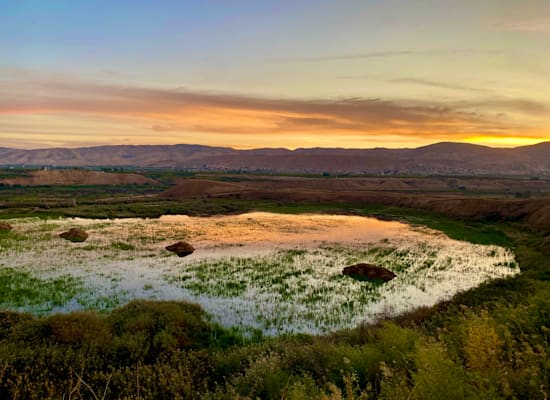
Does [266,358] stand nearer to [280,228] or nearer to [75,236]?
[75,236]

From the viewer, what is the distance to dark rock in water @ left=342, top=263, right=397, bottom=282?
2551 centimetres

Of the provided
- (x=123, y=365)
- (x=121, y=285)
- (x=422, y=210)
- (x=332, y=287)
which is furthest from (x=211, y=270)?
(x=422, y=210)

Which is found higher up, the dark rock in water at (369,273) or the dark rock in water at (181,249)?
the dark rock in water at (369,273)

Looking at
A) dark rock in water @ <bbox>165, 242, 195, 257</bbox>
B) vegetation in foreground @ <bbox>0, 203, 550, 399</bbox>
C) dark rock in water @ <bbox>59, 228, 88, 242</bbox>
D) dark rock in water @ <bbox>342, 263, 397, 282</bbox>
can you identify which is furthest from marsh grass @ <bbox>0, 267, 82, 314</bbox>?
dark rock in water @ <bbox>342, 263, 397, 282</bbox>

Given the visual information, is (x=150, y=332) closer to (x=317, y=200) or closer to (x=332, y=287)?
(x=332, y=287)

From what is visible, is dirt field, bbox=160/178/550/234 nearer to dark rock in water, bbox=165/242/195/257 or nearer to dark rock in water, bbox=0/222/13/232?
dark rock in water, bbox=165/242/195/257

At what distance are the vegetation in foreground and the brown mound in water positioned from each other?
12302 cm

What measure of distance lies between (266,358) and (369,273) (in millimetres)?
16492

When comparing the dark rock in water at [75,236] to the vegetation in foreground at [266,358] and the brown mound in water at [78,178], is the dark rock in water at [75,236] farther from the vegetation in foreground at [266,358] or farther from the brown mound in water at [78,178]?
the brown mound in water at [78,178]

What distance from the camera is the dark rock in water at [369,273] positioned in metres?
25.5

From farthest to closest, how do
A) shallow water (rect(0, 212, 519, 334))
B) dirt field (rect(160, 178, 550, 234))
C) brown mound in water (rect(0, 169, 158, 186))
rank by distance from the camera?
brown mound in water (rect(0, 169, 158, 186)) → dirt field (rect(160, 178, 550, 234)) → shallow water (rect(0, 212, 519, 334))

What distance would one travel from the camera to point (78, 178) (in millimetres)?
132125

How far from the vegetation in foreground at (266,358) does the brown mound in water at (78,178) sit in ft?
404

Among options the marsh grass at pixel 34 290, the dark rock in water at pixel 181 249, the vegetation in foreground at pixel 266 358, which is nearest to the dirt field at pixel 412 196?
the dark rock in water at pixel 181 249
